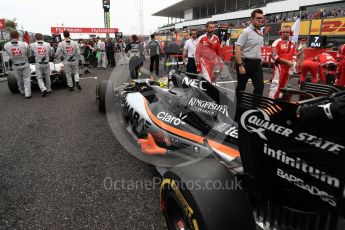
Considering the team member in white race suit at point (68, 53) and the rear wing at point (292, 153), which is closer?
the rear wing at point (292, 153)

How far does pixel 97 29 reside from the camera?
37.8 meters

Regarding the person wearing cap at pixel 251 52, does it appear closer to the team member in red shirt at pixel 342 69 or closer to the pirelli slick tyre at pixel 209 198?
the team member in red shirt at pixel 342 69

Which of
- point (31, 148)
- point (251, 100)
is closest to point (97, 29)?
point (31, 148)

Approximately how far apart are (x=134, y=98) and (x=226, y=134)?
1581 mm

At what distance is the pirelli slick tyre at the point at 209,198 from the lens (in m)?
1.48

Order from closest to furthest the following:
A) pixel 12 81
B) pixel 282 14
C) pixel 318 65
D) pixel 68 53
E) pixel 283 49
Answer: pixel 283 49, pixel 318 65, pixel 12 81, pixel 68 53, pixel 282 14

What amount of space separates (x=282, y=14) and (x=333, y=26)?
18.0 m

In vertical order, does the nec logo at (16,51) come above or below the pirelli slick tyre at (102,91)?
above

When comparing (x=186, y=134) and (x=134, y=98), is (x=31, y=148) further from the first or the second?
(x=186, y=134)

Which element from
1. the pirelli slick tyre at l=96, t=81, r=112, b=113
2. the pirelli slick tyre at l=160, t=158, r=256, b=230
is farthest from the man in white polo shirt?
the pirelli slick tyre at l=160, t=158, r=256, b=230

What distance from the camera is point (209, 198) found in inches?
60.2

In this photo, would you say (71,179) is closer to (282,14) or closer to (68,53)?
(68,53)

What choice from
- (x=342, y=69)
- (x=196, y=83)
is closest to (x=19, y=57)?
(x=196, y=83)

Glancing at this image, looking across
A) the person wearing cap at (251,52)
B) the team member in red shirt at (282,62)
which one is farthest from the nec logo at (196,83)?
the team member in red shirt at (282,62)
